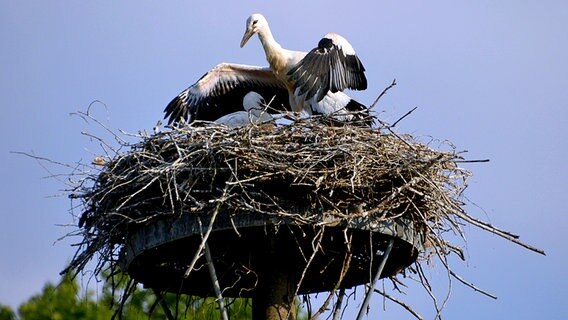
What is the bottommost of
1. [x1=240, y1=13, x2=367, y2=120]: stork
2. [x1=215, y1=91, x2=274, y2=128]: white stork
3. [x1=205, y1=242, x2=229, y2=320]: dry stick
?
[x1=205, y1=242, x2=229, y2=320]: dry stick

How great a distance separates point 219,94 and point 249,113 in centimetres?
267

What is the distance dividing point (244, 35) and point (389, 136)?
3.67 m

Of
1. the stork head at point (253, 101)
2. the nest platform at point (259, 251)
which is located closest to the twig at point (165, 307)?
the nest platform at point (259, 251)

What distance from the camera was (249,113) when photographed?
39.0 feet

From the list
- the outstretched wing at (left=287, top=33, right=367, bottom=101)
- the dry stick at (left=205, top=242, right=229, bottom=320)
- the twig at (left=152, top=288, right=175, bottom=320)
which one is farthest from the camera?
the outstretched wing at (left=287, top=33, right=367, bottom=101)

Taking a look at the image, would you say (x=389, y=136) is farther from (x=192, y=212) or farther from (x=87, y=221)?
(x=87, y=221)

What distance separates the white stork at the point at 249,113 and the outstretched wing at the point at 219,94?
1.82ft

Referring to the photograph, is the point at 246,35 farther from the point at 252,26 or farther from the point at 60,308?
the point at 60,308

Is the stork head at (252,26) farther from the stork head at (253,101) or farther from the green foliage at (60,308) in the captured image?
the green foliage at (60,308)

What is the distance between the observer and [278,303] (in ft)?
36.1

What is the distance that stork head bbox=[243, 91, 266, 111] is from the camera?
44.3 feet

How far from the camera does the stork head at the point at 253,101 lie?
13.5 meters

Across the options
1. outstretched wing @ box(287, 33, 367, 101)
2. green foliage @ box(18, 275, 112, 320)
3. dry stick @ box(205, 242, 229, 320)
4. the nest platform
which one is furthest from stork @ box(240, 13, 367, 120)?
green foliage @ box(18, 275, 112, 320)

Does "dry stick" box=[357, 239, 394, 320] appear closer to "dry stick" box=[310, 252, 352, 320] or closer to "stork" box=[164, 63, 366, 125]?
"dry stick" box=[310, 252, 352, 320]
